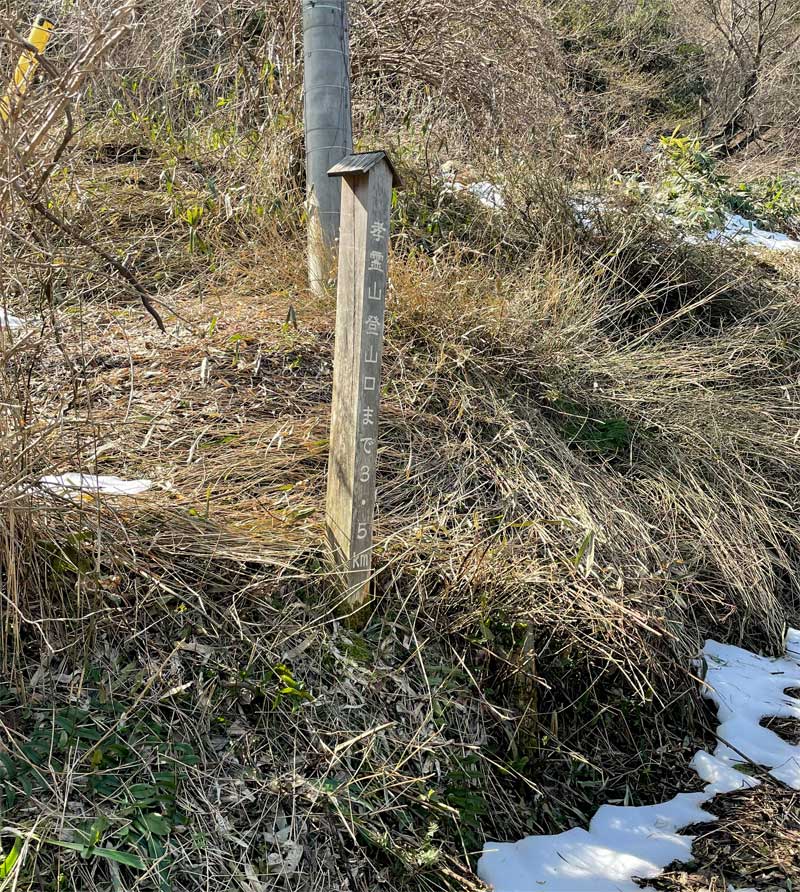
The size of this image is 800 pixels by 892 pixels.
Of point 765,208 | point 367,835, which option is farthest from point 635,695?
point 765,208

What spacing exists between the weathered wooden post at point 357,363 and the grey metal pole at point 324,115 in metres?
1.67

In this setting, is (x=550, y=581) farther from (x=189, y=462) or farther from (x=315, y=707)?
(x=189, y=462)

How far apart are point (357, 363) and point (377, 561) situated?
30.1 inches

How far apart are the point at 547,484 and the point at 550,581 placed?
620 mm

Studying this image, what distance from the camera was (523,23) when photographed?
241 inches

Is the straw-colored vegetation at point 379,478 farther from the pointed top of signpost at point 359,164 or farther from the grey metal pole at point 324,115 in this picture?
the pointed top of signpost at point 359,164

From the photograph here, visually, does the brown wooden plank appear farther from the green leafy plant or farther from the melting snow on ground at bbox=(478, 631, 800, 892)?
the melting snow on ground at bbox=(478, 631, 800, 892)

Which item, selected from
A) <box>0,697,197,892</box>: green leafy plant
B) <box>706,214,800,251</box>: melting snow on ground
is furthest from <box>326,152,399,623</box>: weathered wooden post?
<box>706,214,800,251</box>: melting snow on ground

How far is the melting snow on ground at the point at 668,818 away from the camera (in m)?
2.70

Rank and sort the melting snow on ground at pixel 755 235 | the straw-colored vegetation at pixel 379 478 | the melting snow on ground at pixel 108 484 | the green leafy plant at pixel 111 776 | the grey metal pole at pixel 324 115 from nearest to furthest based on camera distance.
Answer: the green leafy plant at pixel 111 776 < the straw-colored vegetation at pixel 379 478 < the melting snow on ground at pixel 108 484 < the grey metal pole at pixel 324 115 < the melting snow on ground at pixel 755 235

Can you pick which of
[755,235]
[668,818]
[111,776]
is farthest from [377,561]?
[755,235]

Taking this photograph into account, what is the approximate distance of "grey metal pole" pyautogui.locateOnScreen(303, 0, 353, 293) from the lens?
4418 mm

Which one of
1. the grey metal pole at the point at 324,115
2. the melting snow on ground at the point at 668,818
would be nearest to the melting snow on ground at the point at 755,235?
the grey metal pole at the point at 324,115

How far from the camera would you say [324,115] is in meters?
4.45
